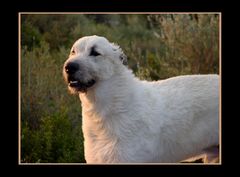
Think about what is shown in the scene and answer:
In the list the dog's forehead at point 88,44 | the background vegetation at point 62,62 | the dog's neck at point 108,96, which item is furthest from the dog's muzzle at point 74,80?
the background vegetation at point 62,62

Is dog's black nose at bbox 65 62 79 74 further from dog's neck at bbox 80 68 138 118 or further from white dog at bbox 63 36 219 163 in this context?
dog's neck at bbox 80 68 138 118

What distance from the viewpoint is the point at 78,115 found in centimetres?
714

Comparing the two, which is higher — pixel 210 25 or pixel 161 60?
pixel 210 25

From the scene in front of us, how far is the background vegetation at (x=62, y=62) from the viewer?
6492mm

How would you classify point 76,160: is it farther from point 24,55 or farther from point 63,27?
point 63,27

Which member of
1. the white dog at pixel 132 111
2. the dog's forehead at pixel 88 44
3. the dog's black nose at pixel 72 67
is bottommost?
the white dog at pixel 132 111

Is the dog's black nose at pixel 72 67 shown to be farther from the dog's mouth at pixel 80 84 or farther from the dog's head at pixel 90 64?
the dog's mouth at pixel 80 84

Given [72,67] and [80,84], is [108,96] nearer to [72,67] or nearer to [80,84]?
[80,84]

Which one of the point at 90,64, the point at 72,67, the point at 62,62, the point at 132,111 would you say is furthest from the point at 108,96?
the point at 62,62

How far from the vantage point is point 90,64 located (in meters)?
5.02

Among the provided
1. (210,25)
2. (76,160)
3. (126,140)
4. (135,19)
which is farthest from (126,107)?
(135,19)

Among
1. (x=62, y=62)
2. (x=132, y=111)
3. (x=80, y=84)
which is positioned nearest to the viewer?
(x=80, y=84)

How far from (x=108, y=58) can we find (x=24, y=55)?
2.59m

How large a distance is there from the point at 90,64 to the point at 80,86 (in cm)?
22
